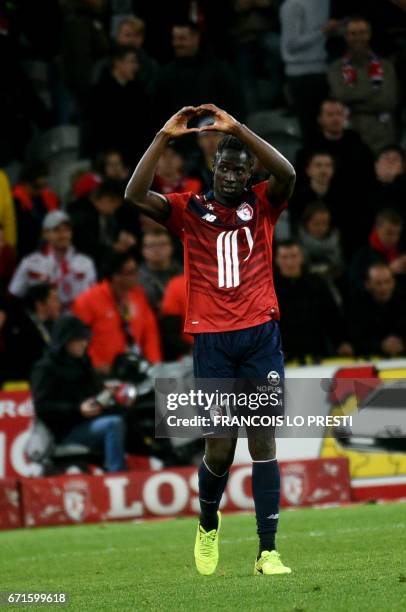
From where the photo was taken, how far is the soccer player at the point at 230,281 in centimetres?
809

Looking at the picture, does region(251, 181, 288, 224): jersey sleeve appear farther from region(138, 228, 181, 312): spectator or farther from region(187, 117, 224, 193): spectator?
region(187, 117, 224, 193): spectator

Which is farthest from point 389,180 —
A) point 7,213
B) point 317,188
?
point 7,213

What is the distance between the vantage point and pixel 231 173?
27.0 feet

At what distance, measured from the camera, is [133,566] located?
9.41 m

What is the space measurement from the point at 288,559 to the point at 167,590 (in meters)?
1.64

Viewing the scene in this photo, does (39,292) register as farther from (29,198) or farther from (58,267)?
(29,198)

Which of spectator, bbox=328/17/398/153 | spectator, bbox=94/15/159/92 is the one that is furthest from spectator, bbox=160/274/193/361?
spectator, bbox=328/17/398/153

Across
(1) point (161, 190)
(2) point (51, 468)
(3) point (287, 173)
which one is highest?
(3) point (287, 173)

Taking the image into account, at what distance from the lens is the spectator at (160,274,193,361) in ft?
49.7

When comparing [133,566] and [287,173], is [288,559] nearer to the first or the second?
[133,566]

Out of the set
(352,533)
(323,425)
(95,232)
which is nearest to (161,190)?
(95,232)

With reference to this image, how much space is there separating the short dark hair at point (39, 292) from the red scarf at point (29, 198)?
5.40ft

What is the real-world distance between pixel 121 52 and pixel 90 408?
465 cm

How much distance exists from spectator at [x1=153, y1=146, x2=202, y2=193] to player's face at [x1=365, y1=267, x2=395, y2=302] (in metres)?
2.32
